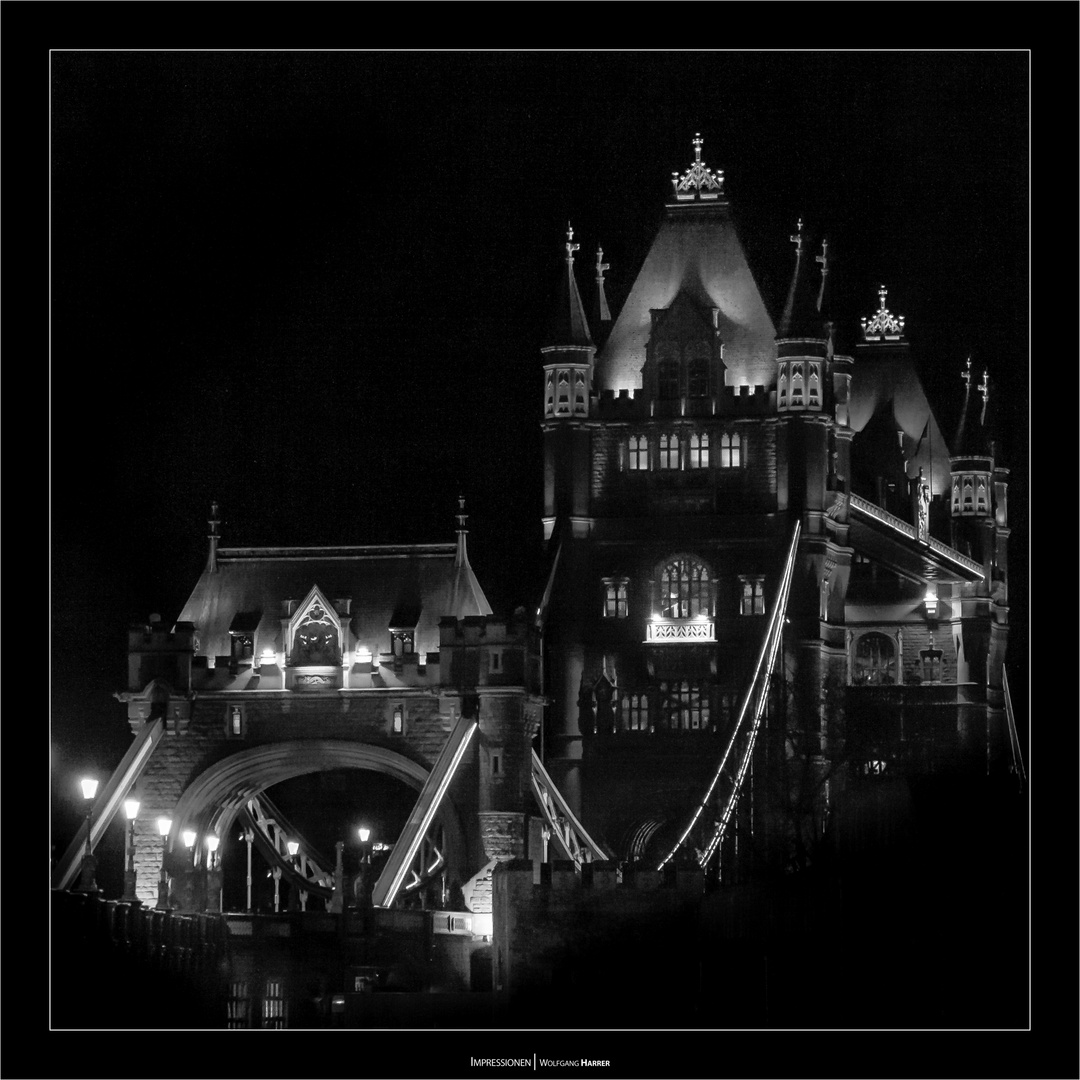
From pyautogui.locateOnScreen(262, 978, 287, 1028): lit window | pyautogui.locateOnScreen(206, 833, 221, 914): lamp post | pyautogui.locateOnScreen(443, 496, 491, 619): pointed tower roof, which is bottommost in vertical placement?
pyautogui.locateOnScreen(262, 978, 287, 1028): lit window

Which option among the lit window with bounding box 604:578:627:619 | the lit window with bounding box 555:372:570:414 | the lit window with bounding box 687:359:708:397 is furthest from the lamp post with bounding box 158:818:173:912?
the lit window with bounding box 687:359:708:397

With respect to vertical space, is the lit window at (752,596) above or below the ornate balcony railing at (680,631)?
above

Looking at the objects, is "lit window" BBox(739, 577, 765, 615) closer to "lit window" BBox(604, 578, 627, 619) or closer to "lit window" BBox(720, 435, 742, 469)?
"lit window" BBox(604, 578, 627, 619)

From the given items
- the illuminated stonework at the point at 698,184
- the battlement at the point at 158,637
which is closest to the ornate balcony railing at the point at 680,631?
the illuminated stonework at the point at 698,184

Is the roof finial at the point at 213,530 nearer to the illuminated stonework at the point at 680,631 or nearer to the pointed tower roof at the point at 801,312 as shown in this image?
the illuminated stonework at the point at 680,631

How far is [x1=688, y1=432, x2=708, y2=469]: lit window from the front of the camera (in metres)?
90.5

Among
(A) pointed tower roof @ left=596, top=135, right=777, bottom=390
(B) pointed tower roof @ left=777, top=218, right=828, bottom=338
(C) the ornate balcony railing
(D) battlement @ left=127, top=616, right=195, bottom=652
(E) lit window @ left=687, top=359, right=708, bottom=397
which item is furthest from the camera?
(E) lit window @ left=687, top=359, right=708, bottom=397

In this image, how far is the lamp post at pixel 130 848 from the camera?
230 ft

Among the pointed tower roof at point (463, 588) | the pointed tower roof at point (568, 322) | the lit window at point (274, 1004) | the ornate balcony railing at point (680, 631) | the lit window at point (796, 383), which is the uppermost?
the pointed tower roof at point (568, 322)

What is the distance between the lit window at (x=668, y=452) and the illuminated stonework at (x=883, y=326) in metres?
12.6

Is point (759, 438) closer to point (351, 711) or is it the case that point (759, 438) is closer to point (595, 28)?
point (351, 711)

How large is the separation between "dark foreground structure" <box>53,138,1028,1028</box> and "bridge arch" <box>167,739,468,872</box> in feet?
0.27

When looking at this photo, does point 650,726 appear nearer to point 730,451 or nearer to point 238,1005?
point 730,451
